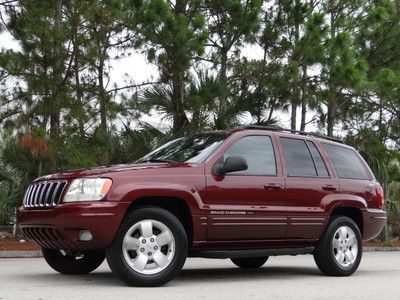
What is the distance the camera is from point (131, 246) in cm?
761

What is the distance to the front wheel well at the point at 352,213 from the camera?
383 inches

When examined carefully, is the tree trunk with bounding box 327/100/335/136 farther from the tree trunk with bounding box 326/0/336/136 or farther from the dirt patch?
the dirt patch

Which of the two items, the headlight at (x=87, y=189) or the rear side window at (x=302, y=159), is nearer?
the headlight at (x=87, y=189)

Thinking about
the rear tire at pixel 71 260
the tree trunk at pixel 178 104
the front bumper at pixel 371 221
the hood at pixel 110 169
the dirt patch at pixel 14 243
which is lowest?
the dirt patch at pixel 14 243

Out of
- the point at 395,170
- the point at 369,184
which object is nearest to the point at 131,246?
the point at 369,184

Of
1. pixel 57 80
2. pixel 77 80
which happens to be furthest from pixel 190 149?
pixel 77 80

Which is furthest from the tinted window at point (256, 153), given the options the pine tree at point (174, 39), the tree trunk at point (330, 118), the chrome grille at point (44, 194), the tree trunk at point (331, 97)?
the tree trunk at point (330, 118)

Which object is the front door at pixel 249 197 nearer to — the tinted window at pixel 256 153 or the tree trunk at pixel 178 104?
the tinted window at pixel 256 153

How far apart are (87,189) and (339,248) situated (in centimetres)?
367

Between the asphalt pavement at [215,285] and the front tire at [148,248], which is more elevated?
the front tire at [148,248]

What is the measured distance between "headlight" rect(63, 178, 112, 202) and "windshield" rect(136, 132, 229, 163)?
3.95 ft

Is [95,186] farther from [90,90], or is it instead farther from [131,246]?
[90,90]

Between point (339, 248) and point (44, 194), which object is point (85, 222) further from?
point (339, 248)

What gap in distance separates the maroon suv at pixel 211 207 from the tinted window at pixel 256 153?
15mm
